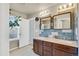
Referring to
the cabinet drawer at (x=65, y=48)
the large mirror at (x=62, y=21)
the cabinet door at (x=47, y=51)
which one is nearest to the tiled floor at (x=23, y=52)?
the cabinet door at (x=47, y=51)

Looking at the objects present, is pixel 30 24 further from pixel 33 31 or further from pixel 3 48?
pixel 3 48

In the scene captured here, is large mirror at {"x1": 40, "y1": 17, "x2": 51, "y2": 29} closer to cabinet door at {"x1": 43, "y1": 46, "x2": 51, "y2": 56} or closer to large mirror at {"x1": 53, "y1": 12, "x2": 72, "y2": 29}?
large mirror at {"x1": 53, "y1": 12, "x2": 72, "y2": 29}

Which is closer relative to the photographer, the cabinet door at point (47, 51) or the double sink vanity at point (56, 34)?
the cabinet door at point (47, 51)

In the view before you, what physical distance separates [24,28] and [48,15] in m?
0.98

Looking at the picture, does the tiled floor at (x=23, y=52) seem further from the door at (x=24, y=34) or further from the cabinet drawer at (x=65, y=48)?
the cabinet drawer at (x=65, y=48)

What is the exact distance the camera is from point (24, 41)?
2436 mm

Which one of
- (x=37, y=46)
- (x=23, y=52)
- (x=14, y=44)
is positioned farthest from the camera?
(x=37, y=46)

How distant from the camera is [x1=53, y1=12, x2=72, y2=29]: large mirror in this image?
2.75m

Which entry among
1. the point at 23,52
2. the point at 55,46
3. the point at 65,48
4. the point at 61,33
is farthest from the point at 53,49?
the point at 23,52

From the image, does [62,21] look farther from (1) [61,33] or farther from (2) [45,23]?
(2) [45,23]

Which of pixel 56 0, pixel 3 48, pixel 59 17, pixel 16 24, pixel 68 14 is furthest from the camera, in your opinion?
pixel 59 17

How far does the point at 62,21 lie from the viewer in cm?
290

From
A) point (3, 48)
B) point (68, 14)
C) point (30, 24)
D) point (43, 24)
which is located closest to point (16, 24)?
point (30, 24)

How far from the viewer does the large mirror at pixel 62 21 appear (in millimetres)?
2746
